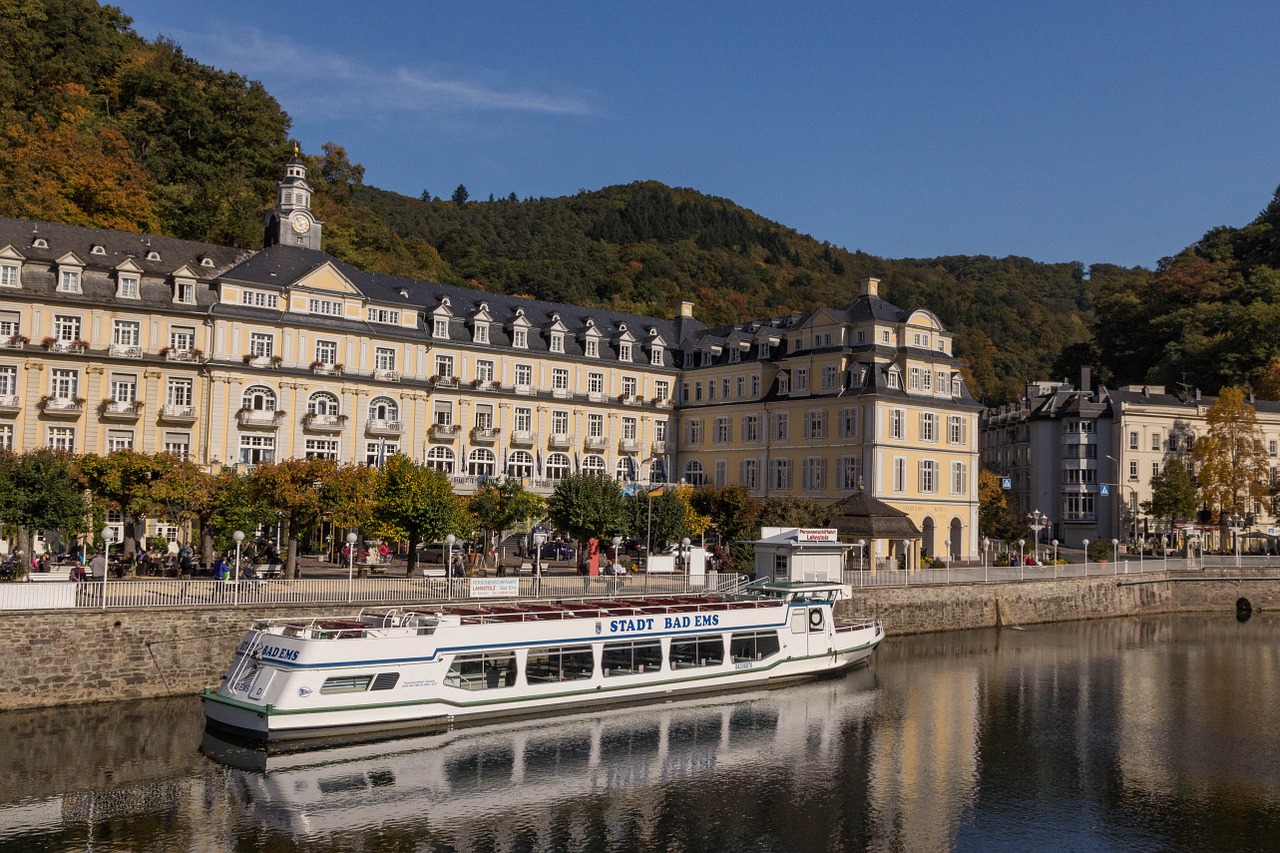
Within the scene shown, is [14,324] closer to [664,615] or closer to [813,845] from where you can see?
[664,615]

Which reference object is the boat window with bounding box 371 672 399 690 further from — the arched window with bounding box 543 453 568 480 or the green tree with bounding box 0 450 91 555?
the arched window with bounding box 543 453 568 480

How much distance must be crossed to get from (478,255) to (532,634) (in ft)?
295

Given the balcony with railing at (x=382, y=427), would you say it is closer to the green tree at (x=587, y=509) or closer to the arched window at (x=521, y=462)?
the arched window at (x=521, y=462)

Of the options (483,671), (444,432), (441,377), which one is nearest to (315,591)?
(483,671)

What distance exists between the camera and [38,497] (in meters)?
39.4

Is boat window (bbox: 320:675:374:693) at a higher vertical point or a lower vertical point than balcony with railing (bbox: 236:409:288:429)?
lower

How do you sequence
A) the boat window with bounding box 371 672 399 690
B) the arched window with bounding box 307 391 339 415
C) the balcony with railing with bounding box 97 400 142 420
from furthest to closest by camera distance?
1. the arched window with bounding box 307 391 339 415
2. the balcony with railing with bounding box 97 400 142 420
3. the boat window with bounding box 371 672 399 690

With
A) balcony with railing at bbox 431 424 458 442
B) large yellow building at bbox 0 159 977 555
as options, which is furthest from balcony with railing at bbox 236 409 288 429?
balcony with railing at bbox 431 424 458 442

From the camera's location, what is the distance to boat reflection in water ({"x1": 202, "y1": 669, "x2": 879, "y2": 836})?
82.4 feet

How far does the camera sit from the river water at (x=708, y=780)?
2341cm

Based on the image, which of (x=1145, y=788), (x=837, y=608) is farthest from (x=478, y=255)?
(x=1145, y=788)

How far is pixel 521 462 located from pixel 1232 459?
175 ft

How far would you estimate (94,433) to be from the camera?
56125 mm

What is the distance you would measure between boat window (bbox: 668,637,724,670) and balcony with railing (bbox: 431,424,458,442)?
Result: 1221 inches
